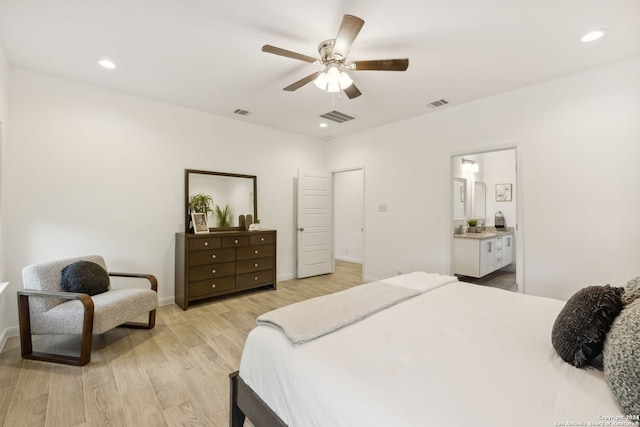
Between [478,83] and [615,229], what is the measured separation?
79.5 inches

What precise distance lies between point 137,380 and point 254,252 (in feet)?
7.51

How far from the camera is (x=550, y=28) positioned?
2.18 meters

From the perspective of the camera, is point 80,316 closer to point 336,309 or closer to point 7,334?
point 7,334

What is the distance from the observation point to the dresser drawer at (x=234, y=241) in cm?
389

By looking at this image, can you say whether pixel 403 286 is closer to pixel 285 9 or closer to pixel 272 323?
pixel 272 323

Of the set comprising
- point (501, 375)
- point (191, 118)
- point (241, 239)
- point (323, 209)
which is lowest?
point (501, 375)

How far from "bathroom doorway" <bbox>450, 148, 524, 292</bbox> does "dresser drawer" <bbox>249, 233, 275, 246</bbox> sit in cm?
324

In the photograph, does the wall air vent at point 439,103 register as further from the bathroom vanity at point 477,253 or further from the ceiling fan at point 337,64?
the bathroom vanity at point 477,253

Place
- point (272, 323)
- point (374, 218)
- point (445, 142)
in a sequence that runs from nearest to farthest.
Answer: point (272, 323) → point (445, 142) → point (374, 218)

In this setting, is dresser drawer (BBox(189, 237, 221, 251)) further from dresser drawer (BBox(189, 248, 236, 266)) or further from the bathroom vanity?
the bathroom vanity

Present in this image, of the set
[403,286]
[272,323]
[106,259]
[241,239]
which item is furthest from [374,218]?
[106,259]

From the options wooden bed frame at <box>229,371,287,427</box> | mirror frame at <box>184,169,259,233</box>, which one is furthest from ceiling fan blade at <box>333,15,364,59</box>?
mirror frame at <box>184,169,259,233</box>

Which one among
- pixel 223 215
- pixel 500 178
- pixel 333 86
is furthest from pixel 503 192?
pixel 223 215

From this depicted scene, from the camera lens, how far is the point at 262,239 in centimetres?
431
